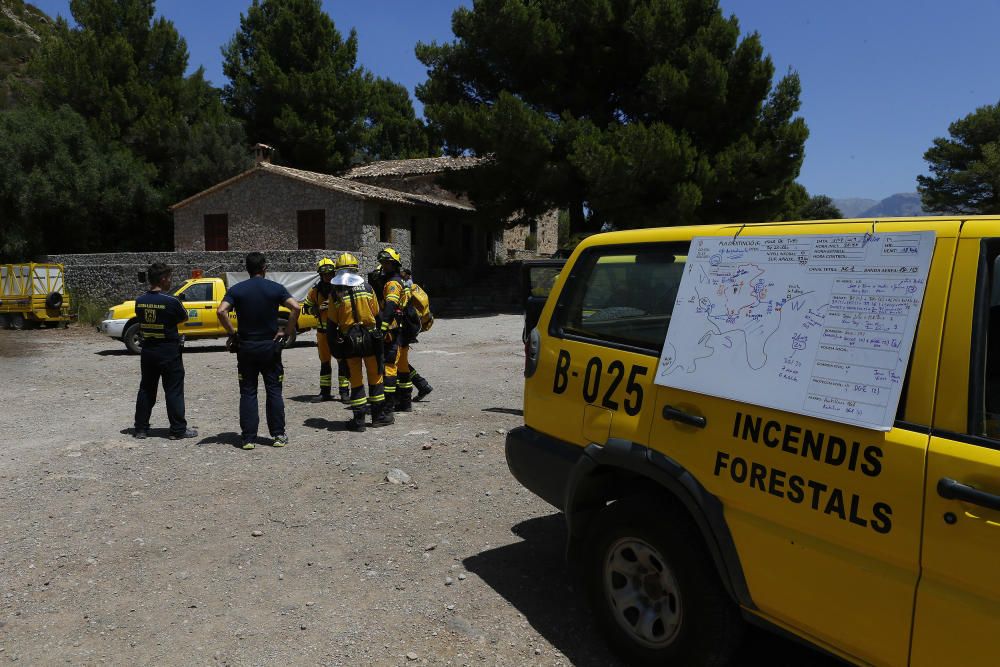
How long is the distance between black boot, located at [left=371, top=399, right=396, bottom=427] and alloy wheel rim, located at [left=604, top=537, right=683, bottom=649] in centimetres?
455

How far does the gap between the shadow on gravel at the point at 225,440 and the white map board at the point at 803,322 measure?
16.7 feet

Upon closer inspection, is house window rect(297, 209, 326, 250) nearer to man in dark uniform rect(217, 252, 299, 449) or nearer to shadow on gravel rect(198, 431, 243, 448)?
shadow on gravel rect(198, 431, 243, 448)

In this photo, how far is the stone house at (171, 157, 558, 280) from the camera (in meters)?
25.4

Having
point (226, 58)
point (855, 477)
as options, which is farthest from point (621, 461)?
point (226, 58)

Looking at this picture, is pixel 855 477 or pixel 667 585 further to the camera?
pixel 667 585

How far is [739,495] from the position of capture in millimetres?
2510

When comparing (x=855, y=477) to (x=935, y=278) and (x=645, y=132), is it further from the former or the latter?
(x=645, y=132)

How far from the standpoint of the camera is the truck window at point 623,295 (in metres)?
3.01

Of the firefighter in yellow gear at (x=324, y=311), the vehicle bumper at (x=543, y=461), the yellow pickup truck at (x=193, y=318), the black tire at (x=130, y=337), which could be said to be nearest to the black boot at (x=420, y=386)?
the firefighter in yellow gear at (x=324, y=311)

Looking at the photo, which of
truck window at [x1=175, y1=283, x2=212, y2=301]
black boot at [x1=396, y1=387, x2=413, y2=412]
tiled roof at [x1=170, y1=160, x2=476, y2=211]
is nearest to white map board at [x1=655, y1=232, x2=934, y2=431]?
black boot at [x1=396, y1=387, x2=413, y2=412]

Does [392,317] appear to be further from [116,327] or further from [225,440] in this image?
[116,327]

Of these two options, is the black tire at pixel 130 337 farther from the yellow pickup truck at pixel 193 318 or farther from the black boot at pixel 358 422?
the black boot at pixel 358 422

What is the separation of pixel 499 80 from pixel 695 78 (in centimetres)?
722

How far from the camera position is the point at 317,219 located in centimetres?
2594
